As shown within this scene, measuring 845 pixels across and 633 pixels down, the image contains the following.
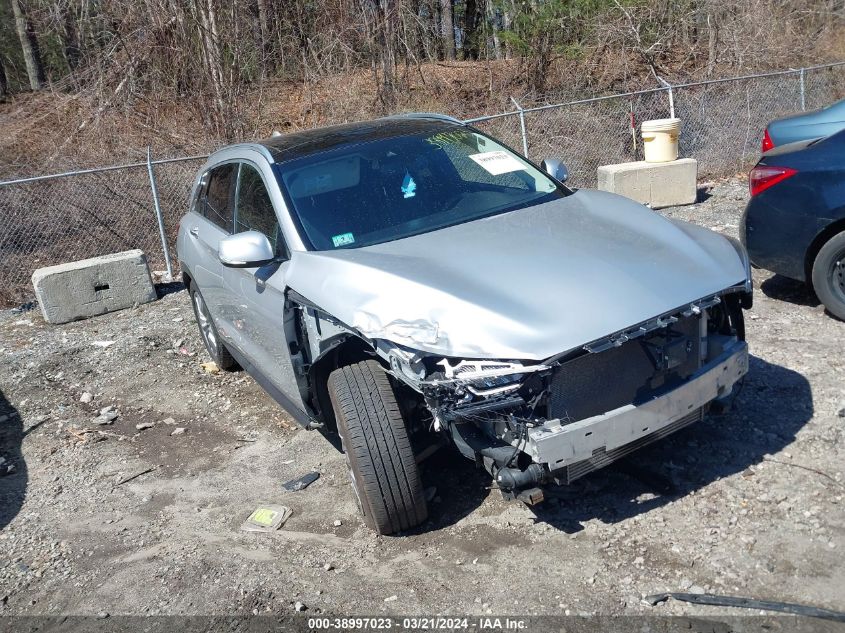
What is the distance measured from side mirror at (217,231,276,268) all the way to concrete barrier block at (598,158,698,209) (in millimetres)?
7165

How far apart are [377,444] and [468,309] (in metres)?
0.82

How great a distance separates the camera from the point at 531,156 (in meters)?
12.7

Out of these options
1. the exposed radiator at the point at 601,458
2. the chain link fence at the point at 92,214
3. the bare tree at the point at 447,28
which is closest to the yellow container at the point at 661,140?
the chain link fence at the point at 92,214

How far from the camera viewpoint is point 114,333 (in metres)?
8.47

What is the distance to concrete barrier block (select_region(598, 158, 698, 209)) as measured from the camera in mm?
10609

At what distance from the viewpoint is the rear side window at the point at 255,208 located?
4699 mm

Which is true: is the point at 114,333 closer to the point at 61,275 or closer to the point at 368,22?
the point at 61,275

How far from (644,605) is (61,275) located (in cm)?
777

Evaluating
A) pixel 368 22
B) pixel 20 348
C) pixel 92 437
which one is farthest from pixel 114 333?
pixel 368 22

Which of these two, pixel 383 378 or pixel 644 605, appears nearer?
pixel 644 605

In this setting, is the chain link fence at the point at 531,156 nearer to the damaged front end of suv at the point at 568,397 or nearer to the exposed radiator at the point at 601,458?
the damaged front end of suv at the point at 568,397

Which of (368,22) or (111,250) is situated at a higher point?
(368,22)

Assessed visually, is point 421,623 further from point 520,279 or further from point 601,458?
point 520,279

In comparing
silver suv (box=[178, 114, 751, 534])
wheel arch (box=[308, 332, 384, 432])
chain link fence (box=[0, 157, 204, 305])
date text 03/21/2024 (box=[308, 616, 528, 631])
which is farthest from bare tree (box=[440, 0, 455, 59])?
date text 03/21/2024 (box=[308, 616, 528, 631])
